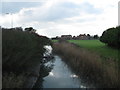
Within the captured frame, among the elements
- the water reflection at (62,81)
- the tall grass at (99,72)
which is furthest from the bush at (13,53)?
the tall grass at (99,72)

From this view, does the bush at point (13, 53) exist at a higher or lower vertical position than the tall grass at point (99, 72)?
higher

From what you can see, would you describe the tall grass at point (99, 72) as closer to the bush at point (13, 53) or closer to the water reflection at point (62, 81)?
the water reflection at point (62, 81)

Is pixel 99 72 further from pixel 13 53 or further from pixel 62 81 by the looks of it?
pixel 13 53

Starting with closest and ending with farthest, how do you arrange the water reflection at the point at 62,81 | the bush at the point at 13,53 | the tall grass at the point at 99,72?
the bush at the point at 13,53
the tall grass at the point at 99,72
the water reflection at the point at 62,81

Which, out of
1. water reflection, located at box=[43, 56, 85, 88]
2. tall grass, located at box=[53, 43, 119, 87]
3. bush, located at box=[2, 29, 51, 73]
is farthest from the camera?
water reflection, located at box=[43, 56, 85, 88]

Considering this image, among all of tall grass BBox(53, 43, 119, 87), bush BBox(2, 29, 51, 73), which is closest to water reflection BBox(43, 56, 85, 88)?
tall grass BBox(53, 43, 119, 87)

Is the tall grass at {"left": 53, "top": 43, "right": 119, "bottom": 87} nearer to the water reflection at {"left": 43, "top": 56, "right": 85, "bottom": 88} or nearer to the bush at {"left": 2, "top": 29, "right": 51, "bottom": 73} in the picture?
the water reflection at {"left": 43, "top": 56, "right": 85, "bottom": 88}

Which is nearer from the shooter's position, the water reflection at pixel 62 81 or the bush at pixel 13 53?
the bush at pixel 13 53

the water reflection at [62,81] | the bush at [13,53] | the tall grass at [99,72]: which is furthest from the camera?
the water reflection at [62,81]

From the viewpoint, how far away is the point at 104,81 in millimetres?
11797

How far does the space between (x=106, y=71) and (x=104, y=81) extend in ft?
1.71

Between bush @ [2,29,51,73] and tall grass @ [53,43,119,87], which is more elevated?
bush @ [2,29,51,73]

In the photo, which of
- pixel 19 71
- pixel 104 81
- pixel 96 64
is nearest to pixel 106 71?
pixel 104 81

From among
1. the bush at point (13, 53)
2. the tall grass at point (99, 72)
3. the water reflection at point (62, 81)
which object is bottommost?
the water reflection at point (62, 81)
